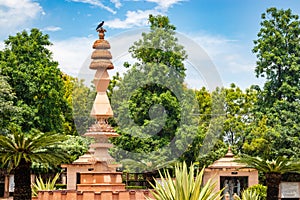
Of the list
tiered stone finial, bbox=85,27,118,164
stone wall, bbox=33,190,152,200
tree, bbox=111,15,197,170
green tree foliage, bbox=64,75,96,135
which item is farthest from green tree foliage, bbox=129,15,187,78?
stone wall, bbox=33,190,152,200

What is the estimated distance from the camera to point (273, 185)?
96.4 feet

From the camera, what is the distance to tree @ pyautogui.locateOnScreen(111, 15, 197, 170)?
3847 cm

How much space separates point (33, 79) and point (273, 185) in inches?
708

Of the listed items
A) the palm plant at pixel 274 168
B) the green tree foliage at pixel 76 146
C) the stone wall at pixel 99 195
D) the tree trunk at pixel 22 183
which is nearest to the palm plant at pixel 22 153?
the tree trunk at pixel 22 183

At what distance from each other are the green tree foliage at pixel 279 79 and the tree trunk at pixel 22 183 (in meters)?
19.3

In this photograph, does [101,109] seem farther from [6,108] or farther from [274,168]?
[6,108]

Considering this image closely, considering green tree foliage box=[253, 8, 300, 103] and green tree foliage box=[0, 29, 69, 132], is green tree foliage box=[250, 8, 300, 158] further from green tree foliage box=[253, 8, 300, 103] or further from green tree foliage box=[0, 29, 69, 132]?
green tree foliage box=[0, 29, 69, 132]

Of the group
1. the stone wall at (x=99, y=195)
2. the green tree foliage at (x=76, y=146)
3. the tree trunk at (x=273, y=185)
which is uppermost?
the green tree foliage at (x=76, y=146)

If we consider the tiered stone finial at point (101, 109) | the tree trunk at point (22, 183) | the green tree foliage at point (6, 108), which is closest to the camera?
the tree trunk at point (22, 183)

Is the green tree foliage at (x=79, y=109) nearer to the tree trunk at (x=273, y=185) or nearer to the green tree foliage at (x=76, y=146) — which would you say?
the green tree foliage at (x=76, y=146)

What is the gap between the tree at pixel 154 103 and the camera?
3847 centimetres

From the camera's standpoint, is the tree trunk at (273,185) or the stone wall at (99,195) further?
the tree trunk at (273,185)

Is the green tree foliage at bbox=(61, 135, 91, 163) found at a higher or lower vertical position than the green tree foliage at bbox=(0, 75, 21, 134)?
lower

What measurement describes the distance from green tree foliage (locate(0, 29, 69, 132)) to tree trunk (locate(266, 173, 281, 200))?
1642 centimetres
